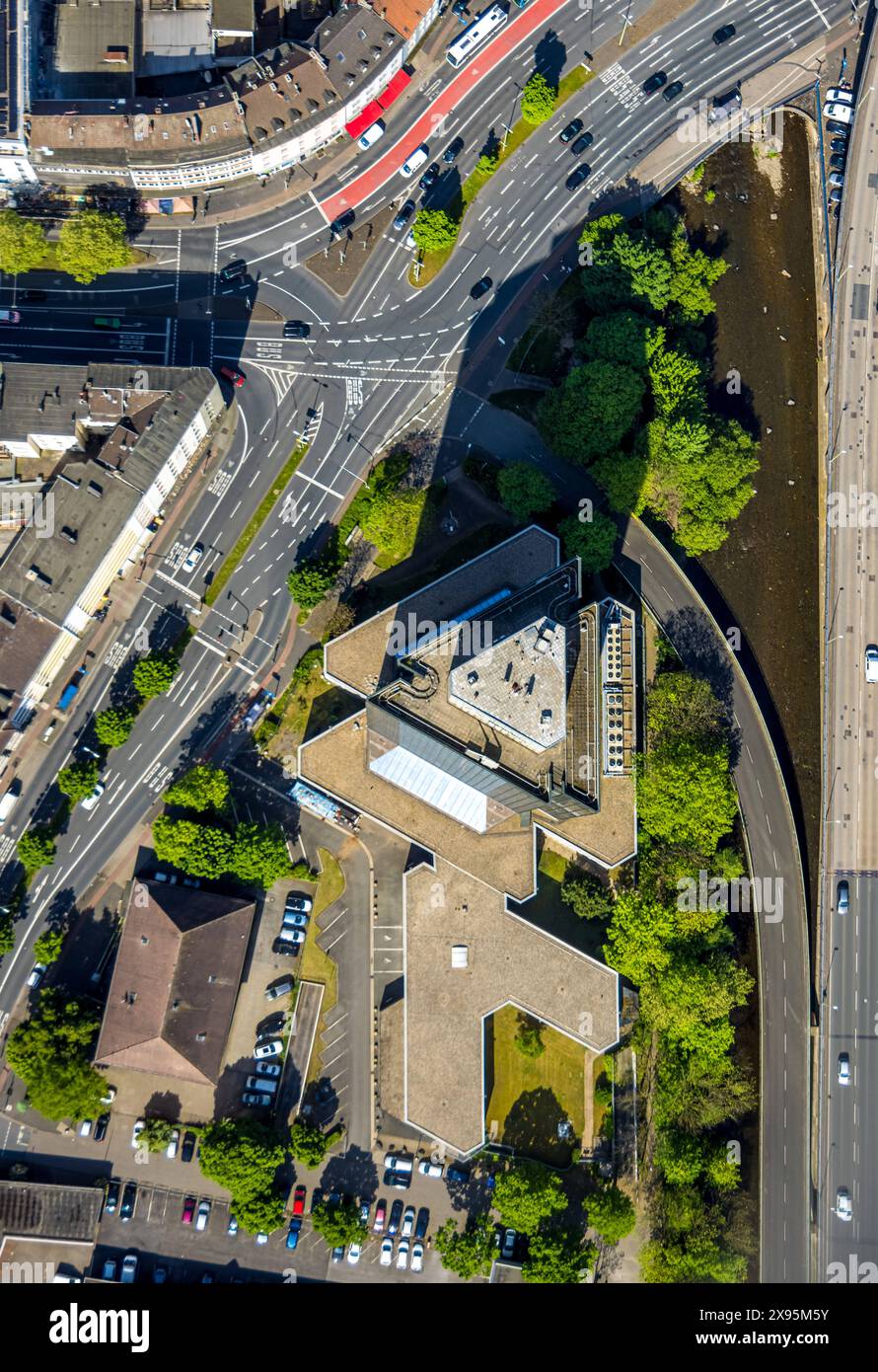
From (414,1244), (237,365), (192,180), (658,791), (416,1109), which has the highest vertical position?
(192,180)

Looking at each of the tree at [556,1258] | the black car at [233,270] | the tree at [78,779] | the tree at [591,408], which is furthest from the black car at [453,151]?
the tree at [556,1258]

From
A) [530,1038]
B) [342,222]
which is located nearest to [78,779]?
[530,1038]

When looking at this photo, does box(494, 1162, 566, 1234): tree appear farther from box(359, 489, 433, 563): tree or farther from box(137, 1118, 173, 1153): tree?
box(359, 489, 433, 563): tree

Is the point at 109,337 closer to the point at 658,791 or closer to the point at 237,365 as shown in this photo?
the point at 237,365

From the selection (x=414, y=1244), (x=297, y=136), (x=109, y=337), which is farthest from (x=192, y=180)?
(x=414, y=1244)

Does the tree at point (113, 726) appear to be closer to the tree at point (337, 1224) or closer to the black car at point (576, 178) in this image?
the tree at point (337, 1224)

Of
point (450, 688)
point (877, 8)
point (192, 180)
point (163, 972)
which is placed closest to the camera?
point (450, 688)

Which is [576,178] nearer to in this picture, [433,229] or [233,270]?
[433,229]
